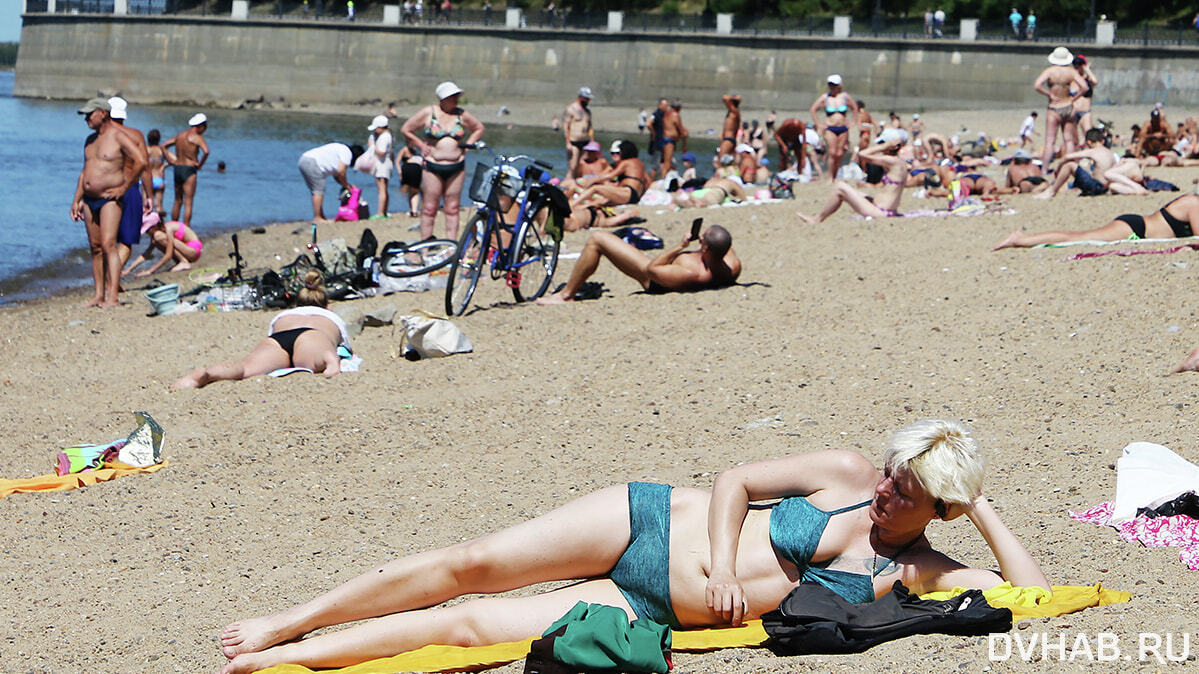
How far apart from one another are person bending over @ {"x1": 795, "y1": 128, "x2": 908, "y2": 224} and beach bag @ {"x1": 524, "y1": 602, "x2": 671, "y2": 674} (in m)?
8.88

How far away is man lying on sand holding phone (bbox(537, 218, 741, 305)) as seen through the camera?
29.0 feet

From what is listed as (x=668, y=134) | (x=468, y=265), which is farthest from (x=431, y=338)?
(x=668, y=134)

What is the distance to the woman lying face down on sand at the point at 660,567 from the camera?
133 inches

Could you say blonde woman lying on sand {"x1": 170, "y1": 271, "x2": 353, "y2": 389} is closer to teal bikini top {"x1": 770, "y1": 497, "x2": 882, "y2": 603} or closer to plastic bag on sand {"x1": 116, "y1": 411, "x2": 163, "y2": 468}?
plastic bag on sand {"x1": 116, "y1": 411, "x2": 163, "y2": 468}

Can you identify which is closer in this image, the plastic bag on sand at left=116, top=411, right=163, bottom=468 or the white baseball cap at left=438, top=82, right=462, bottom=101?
the plastic bag on sand at left=116, top=411, right=163, bottom=468

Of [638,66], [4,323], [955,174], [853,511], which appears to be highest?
[638,66]

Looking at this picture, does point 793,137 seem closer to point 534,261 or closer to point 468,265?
point 534,261

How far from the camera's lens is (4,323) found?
33.1 ft

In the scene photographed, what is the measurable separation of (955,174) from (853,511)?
1321 centimetres

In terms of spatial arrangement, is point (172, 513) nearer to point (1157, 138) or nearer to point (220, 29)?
point (1157, 138)

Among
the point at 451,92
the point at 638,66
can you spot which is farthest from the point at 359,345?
the point at 638,66

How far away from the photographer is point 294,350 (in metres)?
7.17

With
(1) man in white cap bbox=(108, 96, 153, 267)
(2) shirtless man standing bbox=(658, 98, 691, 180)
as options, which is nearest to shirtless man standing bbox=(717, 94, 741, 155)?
(2) shirtless man standing bbox=(658, 98, 691, 180)

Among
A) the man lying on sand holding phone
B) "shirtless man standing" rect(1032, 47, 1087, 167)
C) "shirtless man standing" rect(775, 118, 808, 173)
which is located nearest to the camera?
the man lying on sand holding phone
